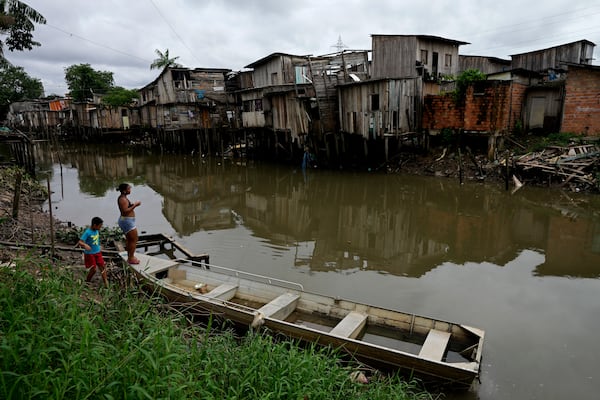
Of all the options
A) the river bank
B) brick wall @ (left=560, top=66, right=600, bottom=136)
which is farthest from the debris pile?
the river bank

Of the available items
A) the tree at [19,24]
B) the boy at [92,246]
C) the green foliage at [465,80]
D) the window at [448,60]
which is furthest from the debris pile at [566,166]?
the tree at [19,24]

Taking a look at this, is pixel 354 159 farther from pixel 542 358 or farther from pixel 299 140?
pixel 542 358

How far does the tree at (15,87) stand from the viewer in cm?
5356

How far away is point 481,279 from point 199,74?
91.5 ft

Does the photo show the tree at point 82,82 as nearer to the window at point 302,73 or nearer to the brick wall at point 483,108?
the window at point 302,73

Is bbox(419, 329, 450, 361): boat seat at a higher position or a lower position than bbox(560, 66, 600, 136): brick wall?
lower

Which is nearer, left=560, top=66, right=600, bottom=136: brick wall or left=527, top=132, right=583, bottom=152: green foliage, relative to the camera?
left=560, top=66, right=600, bottom=136: brick wall

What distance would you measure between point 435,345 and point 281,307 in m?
2.30

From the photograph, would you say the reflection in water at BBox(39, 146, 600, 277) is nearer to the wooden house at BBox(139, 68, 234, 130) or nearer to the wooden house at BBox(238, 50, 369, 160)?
the wooden house at BBox(238, 50, 369, 160)

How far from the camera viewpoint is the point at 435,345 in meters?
5.14

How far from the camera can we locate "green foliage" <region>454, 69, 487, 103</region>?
58.3ft

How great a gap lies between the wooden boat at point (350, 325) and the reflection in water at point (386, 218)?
2.68m

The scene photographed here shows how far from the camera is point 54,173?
80.3 feet

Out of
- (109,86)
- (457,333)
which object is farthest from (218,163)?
(109,86)
